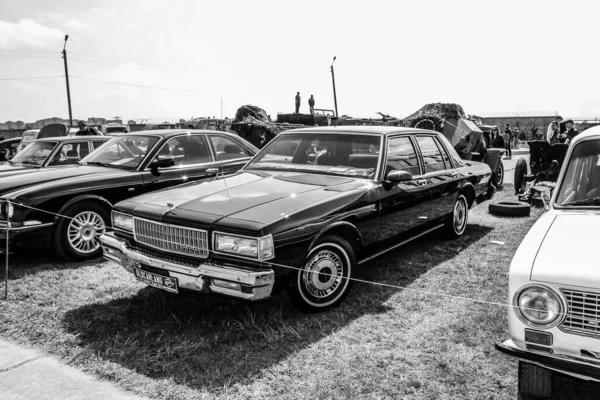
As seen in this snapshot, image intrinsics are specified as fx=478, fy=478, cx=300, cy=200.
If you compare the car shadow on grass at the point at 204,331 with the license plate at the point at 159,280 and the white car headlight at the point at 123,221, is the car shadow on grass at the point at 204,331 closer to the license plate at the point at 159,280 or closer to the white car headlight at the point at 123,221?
the license plate at the point at 159,280

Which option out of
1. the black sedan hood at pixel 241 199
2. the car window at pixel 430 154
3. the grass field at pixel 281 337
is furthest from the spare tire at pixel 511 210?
the black sedan hood at pixel 241 199

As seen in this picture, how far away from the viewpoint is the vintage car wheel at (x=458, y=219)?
629cm

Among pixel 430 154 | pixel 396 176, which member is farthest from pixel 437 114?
pixel 396 176

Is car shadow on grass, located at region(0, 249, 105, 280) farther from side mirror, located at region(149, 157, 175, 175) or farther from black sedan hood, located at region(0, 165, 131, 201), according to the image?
side mirror, located at region(149, 157, 175, 175)

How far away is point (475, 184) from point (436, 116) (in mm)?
11105

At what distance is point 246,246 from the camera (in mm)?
3451

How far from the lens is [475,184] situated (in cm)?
675

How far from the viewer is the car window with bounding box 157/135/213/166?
6539 millimetres

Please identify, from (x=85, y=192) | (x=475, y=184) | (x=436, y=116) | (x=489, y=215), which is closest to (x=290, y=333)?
(x=85, y=192)

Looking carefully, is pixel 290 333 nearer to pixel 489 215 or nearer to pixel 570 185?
pixel 570 185

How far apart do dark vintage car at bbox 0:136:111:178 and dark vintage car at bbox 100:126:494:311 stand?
146 inches

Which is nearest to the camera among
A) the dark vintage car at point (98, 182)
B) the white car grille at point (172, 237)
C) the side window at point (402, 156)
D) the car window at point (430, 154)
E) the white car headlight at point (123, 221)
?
the white car grille at point (172, 237)

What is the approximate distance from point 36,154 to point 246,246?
5954 millimetres

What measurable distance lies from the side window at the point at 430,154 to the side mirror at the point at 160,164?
3155 millimetres
